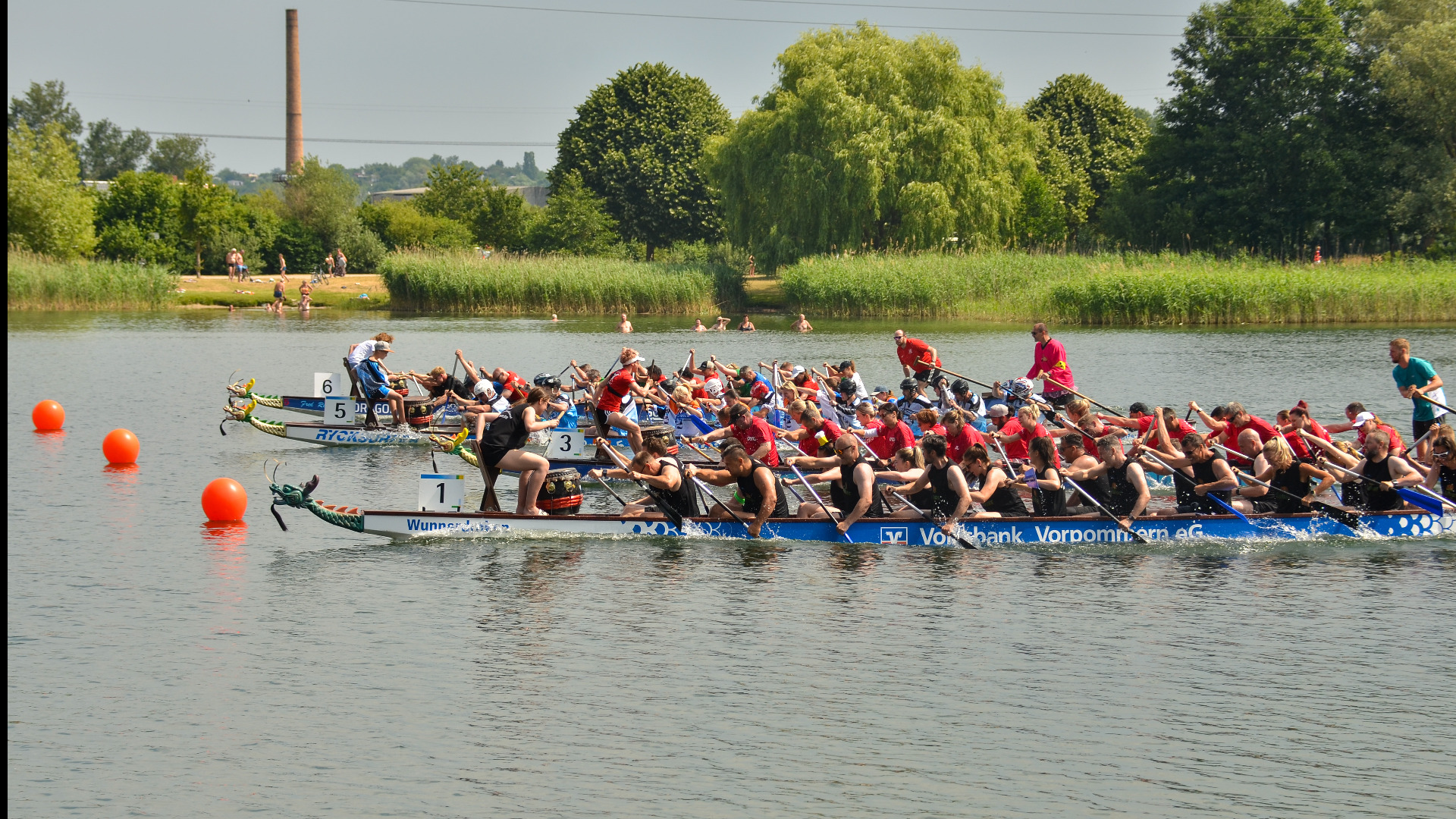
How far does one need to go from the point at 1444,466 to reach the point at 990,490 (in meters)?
4.97

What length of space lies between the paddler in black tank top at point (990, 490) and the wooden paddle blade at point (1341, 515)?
3.15m

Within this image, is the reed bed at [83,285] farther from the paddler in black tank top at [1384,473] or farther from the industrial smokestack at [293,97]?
the paddler in black tank top at [1384,473]

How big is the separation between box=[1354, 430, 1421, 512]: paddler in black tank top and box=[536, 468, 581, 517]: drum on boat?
859 centimetres

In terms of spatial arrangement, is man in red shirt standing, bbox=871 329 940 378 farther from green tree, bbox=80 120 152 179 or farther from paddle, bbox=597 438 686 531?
green tree, bbox=80 120 152 179

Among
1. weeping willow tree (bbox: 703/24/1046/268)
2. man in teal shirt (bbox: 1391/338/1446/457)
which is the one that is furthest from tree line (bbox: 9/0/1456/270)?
man in teal shirt (bbox: 1391/338/1446/457)

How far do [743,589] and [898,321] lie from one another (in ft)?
117

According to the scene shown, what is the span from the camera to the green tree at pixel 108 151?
465 ft

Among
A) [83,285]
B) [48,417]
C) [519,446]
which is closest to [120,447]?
[48,417]

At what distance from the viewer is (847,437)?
47.6 ft

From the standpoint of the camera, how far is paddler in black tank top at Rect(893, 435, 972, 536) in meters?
14.3

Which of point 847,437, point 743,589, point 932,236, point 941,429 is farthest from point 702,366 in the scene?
point 932,236

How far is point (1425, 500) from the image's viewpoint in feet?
47.2

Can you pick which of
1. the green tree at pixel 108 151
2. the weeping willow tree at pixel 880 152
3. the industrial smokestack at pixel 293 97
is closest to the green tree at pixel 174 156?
the green tree at pixel 108 151

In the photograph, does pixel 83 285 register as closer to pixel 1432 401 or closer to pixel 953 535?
pixel 953 535
